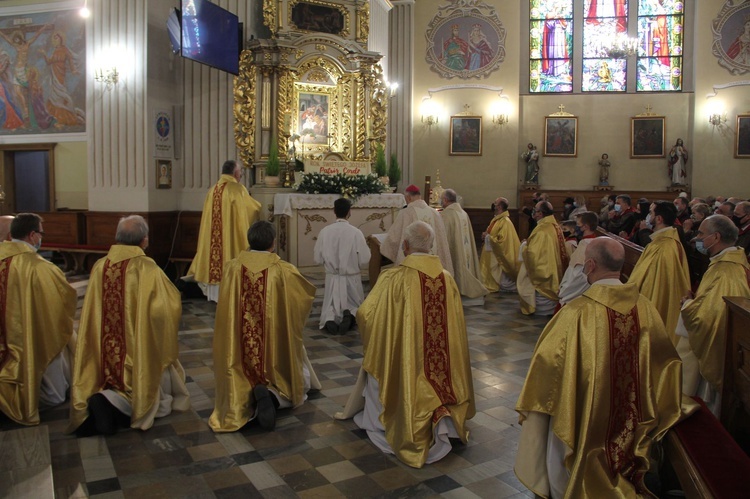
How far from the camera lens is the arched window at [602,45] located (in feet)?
61.6

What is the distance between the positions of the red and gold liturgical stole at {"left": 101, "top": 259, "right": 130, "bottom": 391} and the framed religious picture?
55.8 feet

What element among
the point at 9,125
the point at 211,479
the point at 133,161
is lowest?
the point at 211,479

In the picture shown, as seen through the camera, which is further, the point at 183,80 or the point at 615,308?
the point at 183,80

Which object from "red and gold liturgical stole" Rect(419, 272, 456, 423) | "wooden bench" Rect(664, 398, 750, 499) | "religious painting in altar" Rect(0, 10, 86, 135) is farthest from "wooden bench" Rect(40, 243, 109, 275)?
"wooden bench" Rect(664, 398, 750, 499)

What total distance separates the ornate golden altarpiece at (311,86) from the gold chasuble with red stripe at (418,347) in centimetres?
867

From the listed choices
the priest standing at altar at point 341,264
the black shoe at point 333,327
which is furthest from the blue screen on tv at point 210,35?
the black shoe at point 333,327

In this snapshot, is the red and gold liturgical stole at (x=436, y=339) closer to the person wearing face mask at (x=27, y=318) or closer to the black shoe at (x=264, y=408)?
the black shoe at (x=264, y=408)

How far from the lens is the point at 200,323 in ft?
26.6

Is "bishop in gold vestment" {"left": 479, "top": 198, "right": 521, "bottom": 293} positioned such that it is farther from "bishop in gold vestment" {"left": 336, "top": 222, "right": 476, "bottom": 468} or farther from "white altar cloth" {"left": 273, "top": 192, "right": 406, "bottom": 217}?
"bishop in gold vestment" {"left": 336, "top": 222, "right": 476, "bottom": 468}

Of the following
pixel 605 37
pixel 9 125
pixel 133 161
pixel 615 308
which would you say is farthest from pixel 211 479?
pixel 605 37

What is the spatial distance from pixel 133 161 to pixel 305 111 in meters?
3.62

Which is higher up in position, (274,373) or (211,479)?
(274,373)

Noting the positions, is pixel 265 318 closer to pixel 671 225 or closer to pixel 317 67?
pixel 671 225

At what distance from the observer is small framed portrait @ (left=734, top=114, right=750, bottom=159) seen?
711 inches
